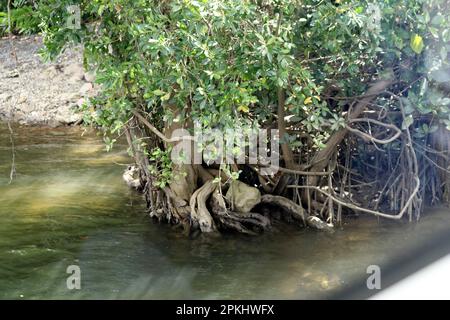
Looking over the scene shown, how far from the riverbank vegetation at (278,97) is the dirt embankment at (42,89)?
566cm

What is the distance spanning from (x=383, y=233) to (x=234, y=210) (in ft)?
5.38

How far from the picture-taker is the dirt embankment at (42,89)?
13.0 meters

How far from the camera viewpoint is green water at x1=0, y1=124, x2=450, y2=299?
5664 mm

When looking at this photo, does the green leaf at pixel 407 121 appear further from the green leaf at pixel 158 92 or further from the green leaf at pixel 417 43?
the green leaf at pixel 158 92

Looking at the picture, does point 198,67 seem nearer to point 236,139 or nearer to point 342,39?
point 236,139

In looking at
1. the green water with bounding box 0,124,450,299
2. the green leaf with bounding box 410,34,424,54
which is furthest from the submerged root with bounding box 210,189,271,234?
the green leaf with bounding box 410,34,424,54

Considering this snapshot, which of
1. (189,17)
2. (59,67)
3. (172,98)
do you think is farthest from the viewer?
(59,67)

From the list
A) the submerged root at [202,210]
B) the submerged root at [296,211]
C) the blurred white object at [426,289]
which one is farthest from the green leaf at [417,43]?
the submerged root at [202,210]

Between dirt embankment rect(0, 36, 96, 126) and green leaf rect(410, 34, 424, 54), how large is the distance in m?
8.25

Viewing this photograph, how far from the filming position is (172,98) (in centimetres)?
604

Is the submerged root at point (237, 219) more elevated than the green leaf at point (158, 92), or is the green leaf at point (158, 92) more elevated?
the green leaf at point (158, 92)

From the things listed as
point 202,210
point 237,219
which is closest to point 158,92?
point 202,210

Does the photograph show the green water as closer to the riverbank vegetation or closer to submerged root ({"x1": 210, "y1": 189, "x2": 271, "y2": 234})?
submerged root ({"x1": 210, "y1": 189, "x2": 271, "y2": 234})
